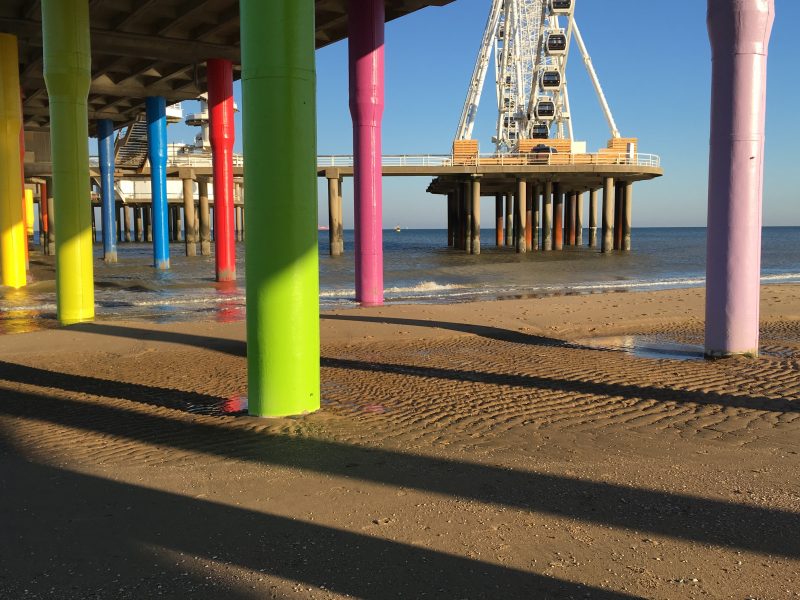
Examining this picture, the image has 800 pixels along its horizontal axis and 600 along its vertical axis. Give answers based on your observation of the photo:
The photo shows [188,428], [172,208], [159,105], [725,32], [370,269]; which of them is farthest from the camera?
[172,208]

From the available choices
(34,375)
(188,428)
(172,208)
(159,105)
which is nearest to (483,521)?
(188,428)

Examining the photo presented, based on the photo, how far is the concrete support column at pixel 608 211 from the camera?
33219mm

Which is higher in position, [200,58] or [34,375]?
[200,58]

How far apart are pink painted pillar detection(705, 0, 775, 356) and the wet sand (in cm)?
47

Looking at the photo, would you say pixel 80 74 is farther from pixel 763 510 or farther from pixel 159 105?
pixel 159 105

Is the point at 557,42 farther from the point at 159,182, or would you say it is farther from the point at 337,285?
the point at 337,285

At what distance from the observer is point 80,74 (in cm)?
979

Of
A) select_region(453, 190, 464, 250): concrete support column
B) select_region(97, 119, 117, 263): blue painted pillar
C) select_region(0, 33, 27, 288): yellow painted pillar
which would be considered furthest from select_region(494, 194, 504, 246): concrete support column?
select_region(0, 33, 27, 288): yellow painted pillar

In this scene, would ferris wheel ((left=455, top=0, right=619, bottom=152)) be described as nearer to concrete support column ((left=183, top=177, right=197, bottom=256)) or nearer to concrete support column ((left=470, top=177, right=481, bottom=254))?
concrete support column ((left=470, top=177, right=481, bottom=254))

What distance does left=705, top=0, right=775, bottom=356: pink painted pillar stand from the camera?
6.68 meters

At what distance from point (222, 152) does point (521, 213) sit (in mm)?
18602

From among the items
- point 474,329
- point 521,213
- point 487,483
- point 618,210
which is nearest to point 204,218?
point 521,213

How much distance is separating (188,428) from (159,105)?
19988 millimetres

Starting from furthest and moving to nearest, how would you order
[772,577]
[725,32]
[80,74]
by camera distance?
[80,74]
[725,32]
[772,577]
